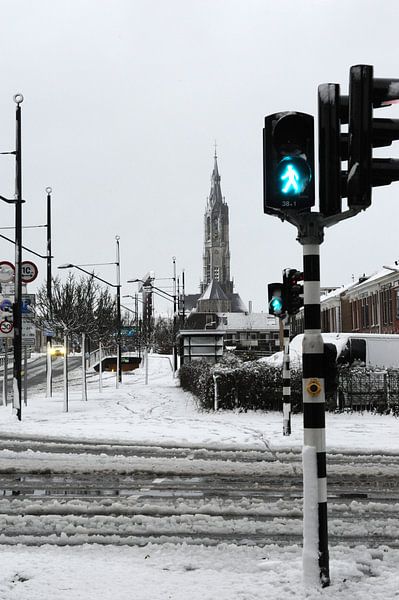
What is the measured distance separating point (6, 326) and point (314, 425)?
1587cm

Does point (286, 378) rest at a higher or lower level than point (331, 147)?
lower

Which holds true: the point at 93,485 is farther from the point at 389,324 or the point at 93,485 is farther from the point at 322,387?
the point at 389,324

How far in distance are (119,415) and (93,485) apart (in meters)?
10.5

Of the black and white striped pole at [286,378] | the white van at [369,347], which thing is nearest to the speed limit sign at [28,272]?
the white van at [369,347]

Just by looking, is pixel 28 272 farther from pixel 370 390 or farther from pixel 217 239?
pixel 217 239

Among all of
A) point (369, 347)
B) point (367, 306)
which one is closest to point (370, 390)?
point (369, 347)

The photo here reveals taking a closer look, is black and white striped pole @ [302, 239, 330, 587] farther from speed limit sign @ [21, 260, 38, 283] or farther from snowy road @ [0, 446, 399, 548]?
speed limit sign @ [21, 260, 38, 283]

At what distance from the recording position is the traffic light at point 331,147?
507 centimetres

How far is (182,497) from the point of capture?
28.6ft

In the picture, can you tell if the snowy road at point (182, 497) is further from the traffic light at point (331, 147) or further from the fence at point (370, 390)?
the fence at point (370, 390)

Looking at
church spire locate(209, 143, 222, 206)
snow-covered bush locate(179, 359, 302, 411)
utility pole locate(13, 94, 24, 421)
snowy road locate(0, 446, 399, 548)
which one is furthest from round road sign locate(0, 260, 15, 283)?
church spire locate(209, 143, 222, 206)

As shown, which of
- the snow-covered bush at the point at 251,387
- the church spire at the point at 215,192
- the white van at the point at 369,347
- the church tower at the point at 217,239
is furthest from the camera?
the church spire at the point at 215,192

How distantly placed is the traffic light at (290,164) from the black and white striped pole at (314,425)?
351 millimetres

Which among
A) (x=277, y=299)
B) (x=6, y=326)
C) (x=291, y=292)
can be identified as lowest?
(x=6, y=326)
